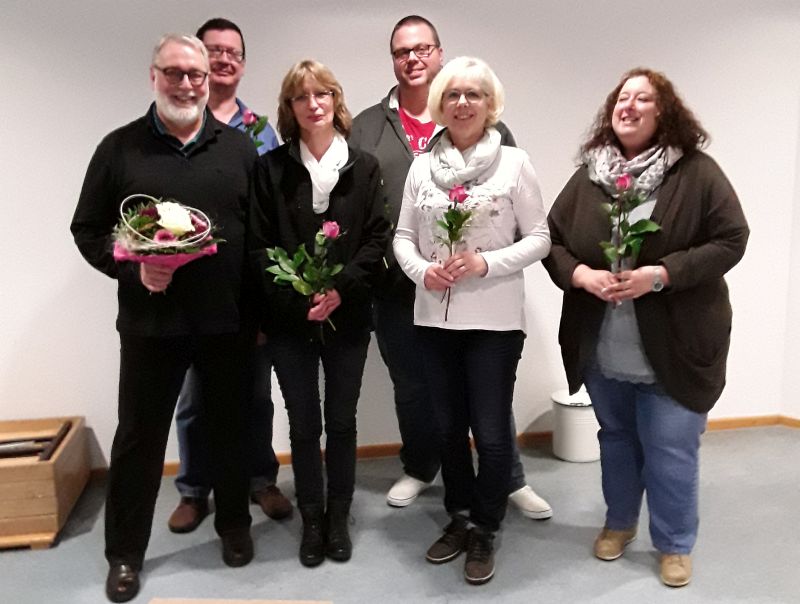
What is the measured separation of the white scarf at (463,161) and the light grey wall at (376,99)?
1.20 metres

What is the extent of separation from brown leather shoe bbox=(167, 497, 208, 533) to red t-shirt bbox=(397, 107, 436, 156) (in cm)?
167

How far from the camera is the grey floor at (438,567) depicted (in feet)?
8.27

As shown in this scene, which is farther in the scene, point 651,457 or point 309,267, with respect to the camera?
point 651,457

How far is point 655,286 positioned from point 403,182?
3.29 ft

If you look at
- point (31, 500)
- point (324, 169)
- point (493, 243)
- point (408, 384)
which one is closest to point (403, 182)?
point (324, 169)

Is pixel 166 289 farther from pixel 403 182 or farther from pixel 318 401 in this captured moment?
pixel 403 182

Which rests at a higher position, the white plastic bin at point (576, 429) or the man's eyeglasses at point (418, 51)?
the man's eyeglasses at point (418, 51)

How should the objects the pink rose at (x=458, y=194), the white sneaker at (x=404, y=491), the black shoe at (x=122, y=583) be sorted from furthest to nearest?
the white sneaker at (x=404, y=491) < the black shoe at (x=122, y=583) < the pink rose at (x=458, y=194)

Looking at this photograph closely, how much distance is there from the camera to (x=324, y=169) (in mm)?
2445

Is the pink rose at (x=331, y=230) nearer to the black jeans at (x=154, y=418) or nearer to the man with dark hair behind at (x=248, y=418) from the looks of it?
the black jeans at (x=154, y=418)

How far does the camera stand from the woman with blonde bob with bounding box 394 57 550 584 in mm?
2361

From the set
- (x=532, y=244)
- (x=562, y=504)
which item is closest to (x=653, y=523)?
(x=562, y=504)

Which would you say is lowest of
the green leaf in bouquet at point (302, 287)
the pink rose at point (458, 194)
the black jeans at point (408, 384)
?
the black jeans at point (408, 384)

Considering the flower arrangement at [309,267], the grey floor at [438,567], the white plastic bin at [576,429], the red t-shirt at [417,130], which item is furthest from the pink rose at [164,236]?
the white plastic bin at [576,429]
